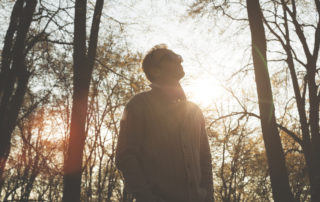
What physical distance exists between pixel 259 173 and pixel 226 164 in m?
2.67

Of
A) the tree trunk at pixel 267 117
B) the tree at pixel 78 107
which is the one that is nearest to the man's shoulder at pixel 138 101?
the tree at pixel 78 107

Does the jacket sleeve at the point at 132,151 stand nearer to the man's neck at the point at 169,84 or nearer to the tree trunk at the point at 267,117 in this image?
the man's neck at the point at 169,84

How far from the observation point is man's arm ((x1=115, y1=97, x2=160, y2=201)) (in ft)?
5.33

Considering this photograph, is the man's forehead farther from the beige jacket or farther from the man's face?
the beige jacket

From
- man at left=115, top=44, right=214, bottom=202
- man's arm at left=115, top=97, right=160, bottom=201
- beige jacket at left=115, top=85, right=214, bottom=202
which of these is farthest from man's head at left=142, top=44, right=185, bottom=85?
man's arm at left=115, top=97, right=160, bottom=201

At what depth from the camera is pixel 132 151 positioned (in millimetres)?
1732

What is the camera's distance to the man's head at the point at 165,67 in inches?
79.4

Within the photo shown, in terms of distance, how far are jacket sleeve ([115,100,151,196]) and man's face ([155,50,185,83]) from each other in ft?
1.07

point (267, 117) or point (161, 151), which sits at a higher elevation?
point (267, 117)

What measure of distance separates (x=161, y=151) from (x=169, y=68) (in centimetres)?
62

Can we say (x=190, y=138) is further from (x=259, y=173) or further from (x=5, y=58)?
(x=259, y=173)

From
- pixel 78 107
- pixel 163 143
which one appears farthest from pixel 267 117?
pixel 163 143

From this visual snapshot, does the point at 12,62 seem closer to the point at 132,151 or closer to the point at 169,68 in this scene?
the point at 169,68

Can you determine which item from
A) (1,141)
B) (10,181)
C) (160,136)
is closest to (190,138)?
(160,136)
